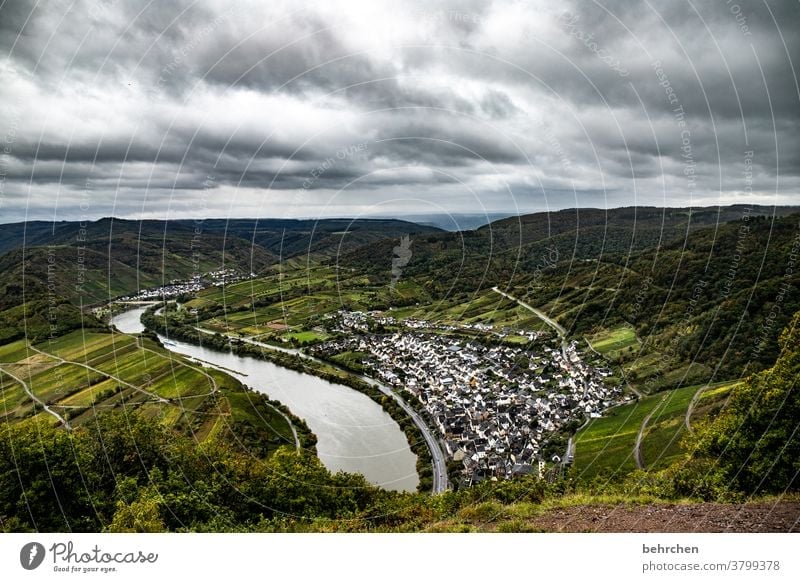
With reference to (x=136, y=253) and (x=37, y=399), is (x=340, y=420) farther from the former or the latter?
(x=136, y=253)

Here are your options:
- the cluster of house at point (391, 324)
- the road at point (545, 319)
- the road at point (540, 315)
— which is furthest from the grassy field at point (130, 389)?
the road at point (540, 315)

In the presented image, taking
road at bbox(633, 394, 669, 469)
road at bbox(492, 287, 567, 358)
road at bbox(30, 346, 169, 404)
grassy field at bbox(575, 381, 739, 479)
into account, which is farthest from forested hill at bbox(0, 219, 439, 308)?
road at bbox(633, 394, 669, 469)

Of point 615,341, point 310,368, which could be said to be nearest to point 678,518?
point 615,341

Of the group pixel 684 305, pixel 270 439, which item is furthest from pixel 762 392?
pixel 684 305

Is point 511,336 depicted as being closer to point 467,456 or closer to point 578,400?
point 578,400

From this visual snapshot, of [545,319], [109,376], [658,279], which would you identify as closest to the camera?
[109,376]

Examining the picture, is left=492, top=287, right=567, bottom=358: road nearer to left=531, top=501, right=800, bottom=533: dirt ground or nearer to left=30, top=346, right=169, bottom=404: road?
left=30, top=346, right=169, bottom=404: road
